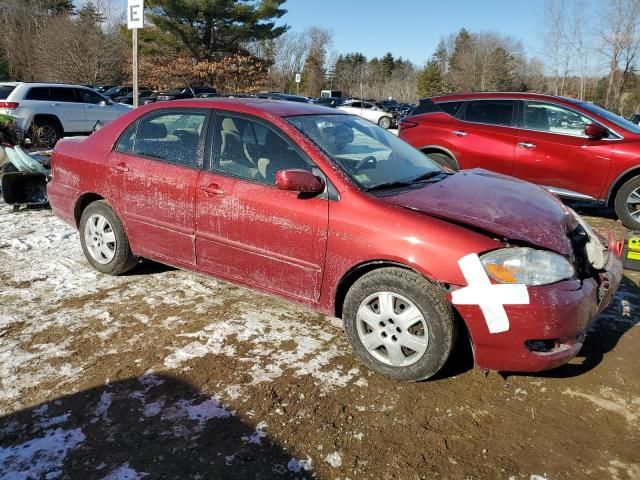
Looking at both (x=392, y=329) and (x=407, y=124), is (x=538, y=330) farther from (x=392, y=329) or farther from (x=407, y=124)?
(x=407, y=124)

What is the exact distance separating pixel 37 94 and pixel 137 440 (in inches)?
516

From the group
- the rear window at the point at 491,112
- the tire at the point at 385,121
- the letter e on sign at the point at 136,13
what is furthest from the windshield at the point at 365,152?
the tire at the point at 385,121

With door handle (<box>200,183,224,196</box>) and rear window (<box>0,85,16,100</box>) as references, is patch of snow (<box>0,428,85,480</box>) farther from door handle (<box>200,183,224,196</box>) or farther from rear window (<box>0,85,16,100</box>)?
rear window (<box>0,85,16,100</box>)

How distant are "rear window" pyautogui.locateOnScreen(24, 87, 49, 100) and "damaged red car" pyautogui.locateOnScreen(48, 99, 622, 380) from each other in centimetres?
1008

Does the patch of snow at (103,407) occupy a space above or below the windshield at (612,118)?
below

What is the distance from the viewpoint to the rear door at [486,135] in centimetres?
705

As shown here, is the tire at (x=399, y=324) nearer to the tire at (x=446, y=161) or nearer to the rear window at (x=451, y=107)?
the tire at (x=446, y=161)

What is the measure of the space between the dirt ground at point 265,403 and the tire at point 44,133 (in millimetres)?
10135

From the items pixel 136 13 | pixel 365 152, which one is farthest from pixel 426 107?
pixel 136 13

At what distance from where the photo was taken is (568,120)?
681cm

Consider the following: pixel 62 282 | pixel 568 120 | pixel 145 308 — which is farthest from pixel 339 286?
pixel 568 120

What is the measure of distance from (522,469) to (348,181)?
1821 mm

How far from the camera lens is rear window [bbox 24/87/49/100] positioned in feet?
42.3

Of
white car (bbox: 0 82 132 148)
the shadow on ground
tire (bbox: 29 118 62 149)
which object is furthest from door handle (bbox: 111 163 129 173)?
tire (bbox: 29 118 62 149)
